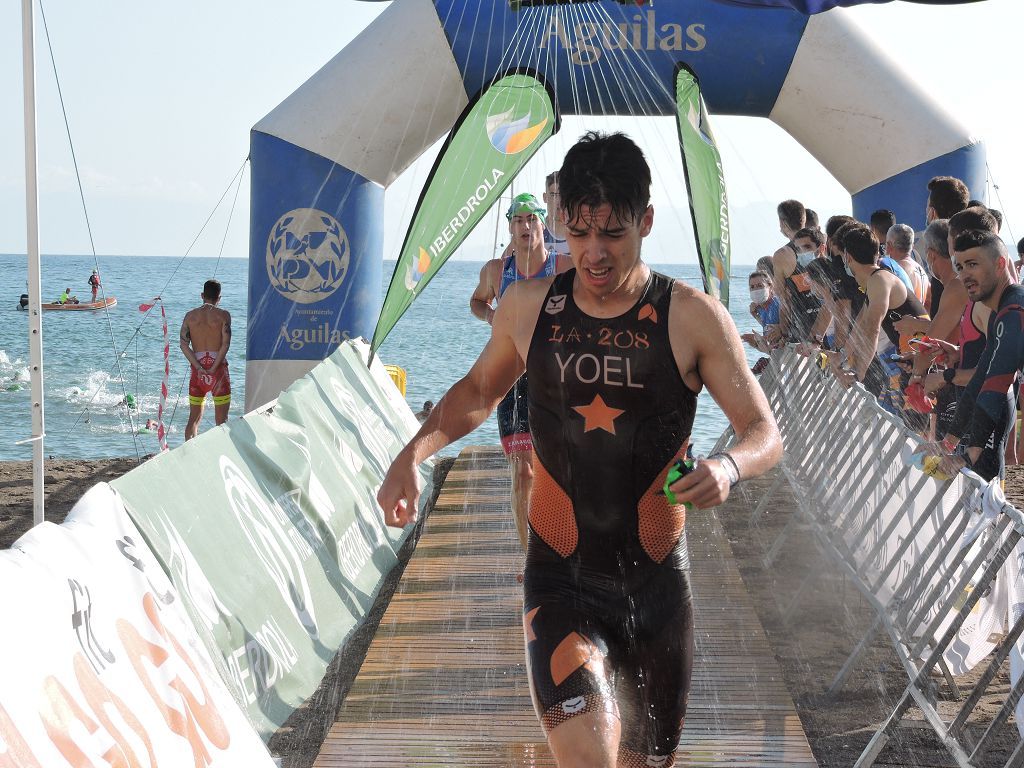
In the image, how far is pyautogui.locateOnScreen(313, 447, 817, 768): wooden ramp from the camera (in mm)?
3787

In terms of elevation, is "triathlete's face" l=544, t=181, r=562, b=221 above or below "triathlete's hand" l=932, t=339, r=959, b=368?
above

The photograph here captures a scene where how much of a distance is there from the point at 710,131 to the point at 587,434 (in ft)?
18.5

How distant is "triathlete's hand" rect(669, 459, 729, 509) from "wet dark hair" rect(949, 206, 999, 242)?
3.22 m

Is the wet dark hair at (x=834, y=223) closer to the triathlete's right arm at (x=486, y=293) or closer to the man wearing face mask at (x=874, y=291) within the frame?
the man wearing face mask at (x=874, y=291)

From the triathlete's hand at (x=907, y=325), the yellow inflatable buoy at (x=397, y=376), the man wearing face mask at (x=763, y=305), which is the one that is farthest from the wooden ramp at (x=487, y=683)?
the yellow inflatable buoy at (x=397, y=376)

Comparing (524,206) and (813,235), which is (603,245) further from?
(813,235)

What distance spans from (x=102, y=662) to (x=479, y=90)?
680 cm

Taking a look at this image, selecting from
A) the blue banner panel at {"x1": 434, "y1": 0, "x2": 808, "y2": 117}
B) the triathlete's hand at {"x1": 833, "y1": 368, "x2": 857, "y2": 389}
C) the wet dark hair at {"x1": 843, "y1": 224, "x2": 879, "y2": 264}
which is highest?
the blue banner panel at {"x1": 434, "y1": 0, "x2": 808, "y2": 117}

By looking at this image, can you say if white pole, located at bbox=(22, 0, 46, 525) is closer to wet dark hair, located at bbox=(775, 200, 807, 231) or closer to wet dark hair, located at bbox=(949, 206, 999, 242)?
wet dark hair, located at bbox=(949, 206, 999, 242)

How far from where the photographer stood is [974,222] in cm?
484

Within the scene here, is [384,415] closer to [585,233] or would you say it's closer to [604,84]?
[604,84]

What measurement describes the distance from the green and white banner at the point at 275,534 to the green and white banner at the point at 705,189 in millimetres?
2749

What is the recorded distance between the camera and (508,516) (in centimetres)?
725

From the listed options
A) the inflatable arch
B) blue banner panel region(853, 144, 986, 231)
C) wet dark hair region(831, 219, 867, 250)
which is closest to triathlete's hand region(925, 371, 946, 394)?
wet dark hair region(831, 219, 867, 250)
